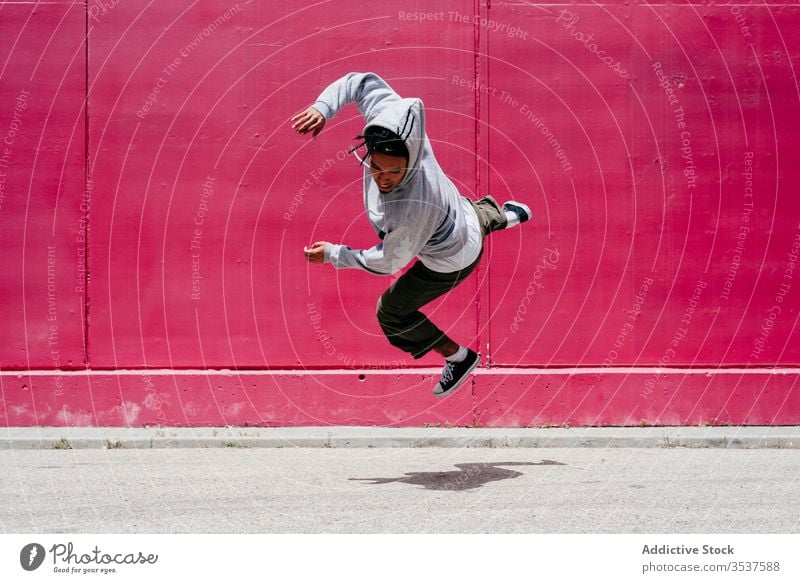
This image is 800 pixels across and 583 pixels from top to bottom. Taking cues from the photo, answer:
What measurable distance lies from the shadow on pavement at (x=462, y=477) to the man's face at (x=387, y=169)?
8.25 feet

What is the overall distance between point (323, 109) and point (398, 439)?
172 inches

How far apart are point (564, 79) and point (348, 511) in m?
5.70

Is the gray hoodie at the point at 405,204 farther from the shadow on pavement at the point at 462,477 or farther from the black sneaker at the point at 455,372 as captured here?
the shadow on pavement at the point at 462,477

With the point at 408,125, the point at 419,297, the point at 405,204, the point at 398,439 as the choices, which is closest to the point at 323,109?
the point at 408,125

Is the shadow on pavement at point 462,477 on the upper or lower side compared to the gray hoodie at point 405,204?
lower

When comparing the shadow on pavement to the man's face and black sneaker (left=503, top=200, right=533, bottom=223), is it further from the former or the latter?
the man's face

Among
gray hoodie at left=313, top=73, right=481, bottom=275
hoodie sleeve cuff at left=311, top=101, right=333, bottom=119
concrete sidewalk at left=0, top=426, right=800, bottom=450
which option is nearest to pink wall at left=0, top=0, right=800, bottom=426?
concrete sidewalk at left=0, top=426, right=800, bottom=450

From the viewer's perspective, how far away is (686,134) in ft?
35.9

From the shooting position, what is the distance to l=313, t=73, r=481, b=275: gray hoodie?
21.1ft

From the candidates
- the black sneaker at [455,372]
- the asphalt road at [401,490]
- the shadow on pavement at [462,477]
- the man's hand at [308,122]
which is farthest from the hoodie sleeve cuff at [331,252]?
the shadow on pavement at [462,477]

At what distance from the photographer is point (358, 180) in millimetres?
10984

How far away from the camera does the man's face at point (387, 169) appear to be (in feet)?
20.7

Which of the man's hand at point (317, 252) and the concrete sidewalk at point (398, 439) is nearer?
the man's hand at point (317, 252)

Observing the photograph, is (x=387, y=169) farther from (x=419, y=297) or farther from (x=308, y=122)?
(x=419, y=297)
